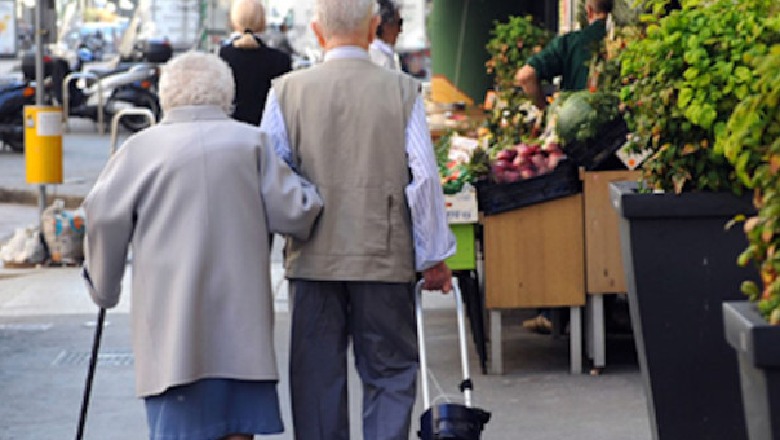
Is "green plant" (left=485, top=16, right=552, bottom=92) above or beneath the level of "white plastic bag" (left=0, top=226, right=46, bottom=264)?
above

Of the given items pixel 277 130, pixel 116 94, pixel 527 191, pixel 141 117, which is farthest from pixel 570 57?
pixel 116 94

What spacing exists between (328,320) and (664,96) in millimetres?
1341

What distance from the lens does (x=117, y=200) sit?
4.78 meters

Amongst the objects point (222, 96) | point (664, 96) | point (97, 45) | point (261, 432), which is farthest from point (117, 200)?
point (97, 45)

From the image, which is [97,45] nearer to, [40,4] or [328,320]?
[40,4]

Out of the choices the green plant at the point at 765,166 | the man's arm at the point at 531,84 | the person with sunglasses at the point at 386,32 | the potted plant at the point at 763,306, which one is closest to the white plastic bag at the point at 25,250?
the man's arm at the point at 531,84

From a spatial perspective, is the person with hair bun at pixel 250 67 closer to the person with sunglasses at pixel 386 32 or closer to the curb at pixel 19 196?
the person with sunglasses at pixel 386 32

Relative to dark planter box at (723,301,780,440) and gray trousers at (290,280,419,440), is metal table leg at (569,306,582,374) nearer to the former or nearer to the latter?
gray trousers at (290,280,419,440)

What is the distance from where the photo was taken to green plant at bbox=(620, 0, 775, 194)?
5.11 meters

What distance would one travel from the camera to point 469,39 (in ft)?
50.4

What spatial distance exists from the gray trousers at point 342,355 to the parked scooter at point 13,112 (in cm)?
1860

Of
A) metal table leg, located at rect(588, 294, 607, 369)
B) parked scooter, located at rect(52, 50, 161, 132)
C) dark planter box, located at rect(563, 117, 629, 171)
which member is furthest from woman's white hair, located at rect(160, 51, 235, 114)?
parked scooter, located at rect(52, 50, 161, 132)

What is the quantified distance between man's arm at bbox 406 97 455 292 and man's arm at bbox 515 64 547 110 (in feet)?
12.5

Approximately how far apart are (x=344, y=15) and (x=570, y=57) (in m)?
3.92
